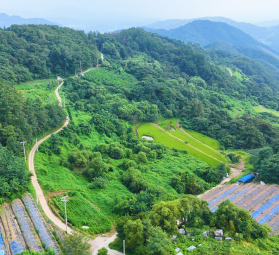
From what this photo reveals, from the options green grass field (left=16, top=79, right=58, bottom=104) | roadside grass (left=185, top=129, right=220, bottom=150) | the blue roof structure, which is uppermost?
green grass field (left=16, top=79, right=58, bottom=104)

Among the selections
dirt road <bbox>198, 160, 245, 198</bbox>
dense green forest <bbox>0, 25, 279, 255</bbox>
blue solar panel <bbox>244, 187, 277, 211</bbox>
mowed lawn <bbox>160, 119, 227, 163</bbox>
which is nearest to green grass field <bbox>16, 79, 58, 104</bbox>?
dense green forest <bbox>0, 25, 279, 255</bbox>

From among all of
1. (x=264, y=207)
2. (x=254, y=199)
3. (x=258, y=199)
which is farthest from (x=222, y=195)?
(x=264, y=207)

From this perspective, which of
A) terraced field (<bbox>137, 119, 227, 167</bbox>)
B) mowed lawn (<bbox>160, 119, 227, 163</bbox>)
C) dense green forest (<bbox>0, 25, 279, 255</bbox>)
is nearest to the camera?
dense green forest (<bbox>0, 25, 279, 255</bbox>)

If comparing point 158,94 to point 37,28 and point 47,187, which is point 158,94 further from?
point 47,187

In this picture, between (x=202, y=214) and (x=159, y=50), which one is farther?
(x=159, y=50)

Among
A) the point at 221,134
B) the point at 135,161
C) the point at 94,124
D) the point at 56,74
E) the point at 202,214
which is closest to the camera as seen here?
the point at 202,214

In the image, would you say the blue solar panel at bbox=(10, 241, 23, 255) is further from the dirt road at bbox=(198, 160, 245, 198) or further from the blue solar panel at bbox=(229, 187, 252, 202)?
Answer: the dirt road at bbox=(198, 160, 245, 198)

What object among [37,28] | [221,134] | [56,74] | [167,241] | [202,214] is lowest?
[221,134]

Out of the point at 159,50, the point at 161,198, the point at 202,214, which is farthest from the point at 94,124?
the point at 159,50
